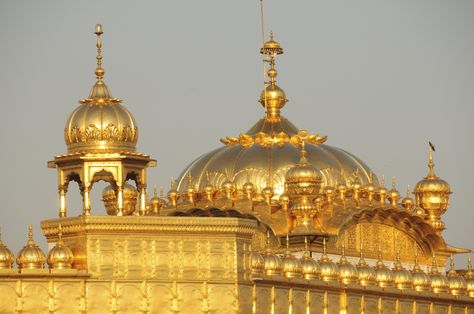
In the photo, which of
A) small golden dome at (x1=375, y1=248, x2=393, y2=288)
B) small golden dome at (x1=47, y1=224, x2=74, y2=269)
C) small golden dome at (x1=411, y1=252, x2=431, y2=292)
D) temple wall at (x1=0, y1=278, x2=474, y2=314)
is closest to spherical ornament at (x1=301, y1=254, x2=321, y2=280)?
temple wall at (x1=0, y1=278, x2=474, y2=314)

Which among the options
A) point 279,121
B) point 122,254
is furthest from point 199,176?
point 122,254

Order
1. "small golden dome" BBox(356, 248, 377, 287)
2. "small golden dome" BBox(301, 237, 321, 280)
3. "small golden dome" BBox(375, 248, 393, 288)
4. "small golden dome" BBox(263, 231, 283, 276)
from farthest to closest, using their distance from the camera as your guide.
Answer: "small golden dome" BBox(375, 248, 393, 288)
"small golden dome" BBox(356, 248, 377, 287)
"small golden dome" BBox(301, 237, 321, 280)
"small golden dome" BBox(263, 231, 283, 276)

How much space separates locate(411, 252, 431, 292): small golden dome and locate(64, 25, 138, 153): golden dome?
17271mm

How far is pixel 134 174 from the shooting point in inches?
3105

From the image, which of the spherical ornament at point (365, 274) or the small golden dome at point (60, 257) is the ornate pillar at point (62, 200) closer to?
the small golden dome at point (60, 257)

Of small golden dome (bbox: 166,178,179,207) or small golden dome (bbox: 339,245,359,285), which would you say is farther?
small golden dome (bbox: 166,178,179,207)

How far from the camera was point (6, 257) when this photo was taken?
74.2m

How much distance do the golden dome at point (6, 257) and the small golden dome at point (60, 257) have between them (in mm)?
1065

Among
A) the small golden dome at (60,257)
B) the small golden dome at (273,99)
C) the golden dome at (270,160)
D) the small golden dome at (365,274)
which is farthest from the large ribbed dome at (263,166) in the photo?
the small golden dome at (60,257)

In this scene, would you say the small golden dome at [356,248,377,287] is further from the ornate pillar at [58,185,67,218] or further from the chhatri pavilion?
the ornate pillar at [58,185,67,218]

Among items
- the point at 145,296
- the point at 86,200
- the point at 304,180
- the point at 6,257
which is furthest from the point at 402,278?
the point at 6,257

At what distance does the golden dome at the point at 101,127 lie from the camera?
77938 millimetres

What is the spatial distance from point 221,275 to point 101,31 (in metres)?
8.63

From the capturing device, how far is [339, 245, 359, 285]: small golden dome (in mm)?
86812
